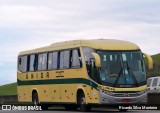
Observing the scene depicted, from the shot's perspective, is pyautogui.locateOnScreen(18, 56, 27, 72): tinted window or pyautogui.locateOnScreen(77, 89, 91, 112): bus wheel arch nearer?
pyautogui.locateOnScreen(77, 89, 91, 112): bus wheel arch

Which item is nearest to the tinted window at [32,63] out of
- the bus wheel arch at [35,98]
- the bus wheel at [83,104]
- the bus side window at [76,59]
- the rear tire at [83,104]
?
the bus wheel arch at [35,98]

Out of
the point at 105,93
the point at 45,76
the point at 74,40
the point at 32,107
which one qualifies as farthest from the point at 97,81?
the point at 32,107

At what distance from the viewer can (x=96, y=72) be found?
29.9m

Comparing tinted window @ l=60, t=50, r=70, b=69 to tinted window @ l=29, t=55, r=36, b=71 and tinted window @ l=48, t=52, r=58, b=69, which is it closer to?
tinted window @ l=48, t=52, r=58, b=69

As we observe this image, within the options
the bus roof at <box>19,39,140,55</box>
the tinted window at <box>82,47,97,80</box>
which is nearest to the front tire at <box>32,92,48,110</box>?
the bus roof at <box>19,39,140,55</box>

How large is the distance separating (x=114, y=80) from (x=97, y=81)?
80cm

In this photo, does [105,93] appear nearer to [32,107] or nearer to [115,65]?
[115,65]

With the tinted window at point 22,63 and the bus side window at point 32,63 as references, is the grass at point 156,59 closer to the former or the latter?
the tinted window at point 22,63

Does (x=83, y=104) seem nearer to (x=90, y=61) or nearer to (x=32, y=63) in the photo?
(x=90, y=61)

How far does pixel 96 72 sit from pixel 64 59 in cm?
397

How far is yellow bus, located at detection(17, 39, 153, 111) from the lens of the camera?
2942cm

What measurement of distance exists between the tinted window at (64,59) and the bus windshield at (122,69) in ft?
11.1

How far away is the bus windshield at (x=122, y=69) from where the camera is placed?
97.0 feet

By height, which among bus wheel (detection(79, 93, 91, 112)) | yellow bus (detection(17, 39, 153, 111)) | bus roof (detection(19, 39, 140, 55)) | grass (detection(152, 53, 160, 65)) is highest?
grass (detection(152, 53, 160, 65))
